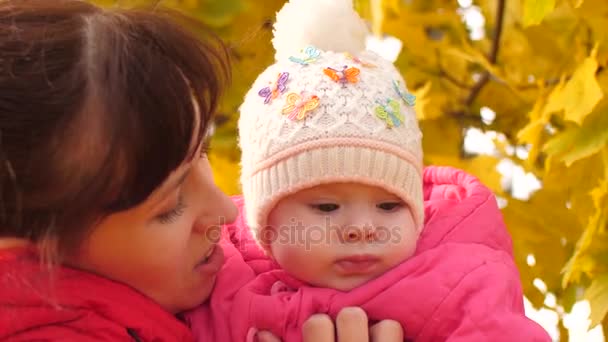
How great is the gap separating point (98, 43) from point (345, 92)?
0.87ft

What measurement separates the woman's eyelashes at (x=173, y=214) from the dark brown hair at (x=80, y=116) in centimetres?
5

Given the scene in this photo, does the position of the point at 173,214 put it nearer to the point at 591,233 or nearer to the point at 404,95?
the point at 404,95


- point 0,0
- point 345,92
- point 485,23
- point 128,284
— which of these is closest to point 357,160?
point 345,92

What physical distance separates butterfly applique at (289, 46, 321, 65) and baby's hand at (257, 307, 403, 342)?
0.27 meters

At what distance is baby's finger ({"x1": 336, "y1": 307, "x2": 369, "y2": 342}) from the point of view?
990mm

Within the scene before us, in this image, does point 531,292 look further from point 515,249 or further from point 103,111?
point 103,111

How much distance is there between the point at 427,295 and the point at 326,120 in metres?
0.20

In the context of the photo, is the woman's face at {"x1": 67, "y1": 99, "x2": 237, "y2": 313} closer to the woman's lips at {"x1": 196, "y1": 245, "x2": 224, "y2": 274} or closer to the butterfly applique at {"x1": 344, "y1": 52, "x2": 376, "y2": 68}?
the woman's lips at {"x1": 196, "y1": 245, "x2": 224, "y2": 274}

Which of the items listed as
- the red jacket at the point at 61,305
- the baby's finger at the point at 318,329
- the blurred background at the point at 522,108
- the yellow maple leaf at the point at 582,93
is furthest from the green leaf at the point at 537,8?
the red jacket at the point at 61,305

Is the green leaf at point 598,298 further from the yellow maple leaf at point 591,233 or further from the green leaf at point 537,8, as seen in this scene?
the green leaf at point 537,8

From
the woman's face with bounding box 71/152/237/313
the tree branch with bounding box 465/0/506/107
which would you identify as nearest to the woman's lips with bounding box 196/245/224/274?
the woman's face with bounding box 71/152/237/313

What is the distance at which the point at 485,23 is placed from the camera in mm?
1759

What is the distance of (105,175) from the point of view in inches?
35.0

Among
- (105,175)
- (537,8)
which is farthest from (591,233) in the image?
(105,175)
